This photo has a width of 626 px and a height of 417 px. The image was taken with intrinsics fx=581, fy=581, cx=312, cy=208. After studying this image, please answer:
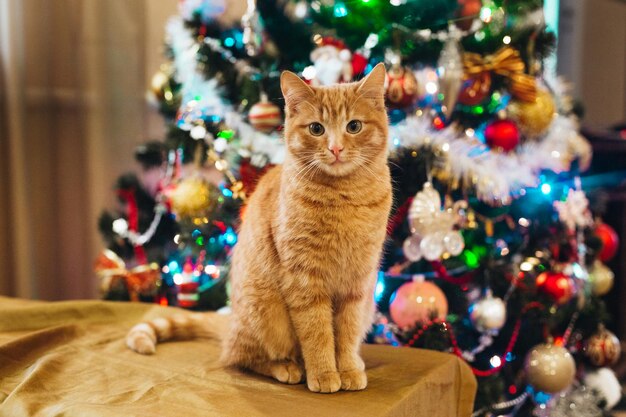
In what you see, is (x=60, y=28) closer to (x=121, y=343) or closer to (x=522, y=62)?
(x=121, y=343)

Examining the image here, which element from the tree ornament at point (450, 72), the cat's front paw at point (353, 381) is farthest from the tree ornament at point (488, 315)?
the cat's front paw at point (353, 381)

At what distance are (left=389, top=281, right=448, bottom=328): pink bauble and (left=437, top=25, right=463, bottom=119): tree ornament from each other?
503 mm

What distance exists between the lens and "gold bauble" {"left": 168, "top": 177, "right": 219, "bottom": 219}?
1.70 meters

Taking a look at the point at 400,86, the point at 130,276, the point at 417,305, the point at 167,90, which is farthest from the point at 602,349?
the point at 167,90

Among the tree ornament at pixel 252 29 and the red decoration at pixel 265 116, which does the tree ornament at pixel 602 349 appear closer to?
the red decoration at pixel 265 116

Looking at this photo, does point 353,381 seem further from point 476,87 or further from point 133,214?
point 133,214

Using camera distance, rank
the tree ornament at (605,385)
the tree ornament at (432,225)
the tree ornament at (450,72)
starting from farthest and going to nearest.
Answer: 1. the tree ornament at (605,385)
2. the tree ornament at (450,72)
3. the tree ornament at (432,225)

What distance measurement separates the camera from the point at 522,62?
165 centimetres

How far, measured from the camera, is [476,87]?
162 centimetres

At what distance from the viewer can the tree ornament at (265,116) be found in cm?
160

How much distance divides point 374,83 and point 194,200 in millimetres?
802

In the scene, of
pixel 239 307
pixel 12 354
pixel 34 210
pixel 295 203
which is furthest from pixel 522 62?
pixel 34 210

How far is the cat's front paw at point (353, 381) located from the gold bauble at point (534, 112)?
42.9 inches

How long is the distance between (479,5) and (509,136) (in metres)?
0.39
